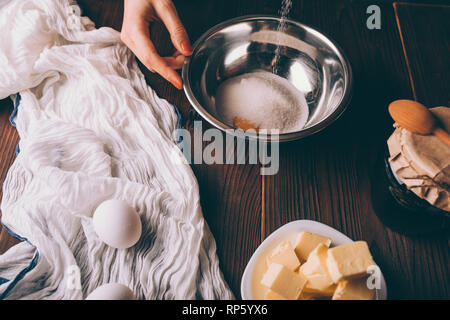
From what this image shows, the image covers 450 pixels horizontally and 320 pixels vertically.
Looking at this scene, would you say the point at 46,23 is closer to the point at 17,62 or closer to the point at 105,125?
the point at 17,62

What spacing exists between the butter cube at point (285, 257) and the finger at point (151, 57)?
35cm

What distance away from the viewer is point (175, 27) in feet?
2.16

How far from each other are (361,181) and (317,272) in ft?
Result: 0.71

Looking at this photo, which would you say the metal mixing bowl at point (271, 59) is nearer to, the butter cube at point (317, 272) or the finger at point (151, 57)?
the finger at point (151, 57)

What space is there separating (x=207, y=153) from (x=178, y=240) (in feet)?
0.56

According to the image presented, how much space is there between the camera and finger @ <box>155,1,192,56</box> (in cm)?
64

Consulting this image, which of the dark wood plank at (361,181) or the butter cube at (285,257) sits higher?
the dark wood plank at (361,181)

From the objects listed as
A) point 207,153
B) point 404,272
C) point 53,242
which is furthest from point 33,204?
point 404,272

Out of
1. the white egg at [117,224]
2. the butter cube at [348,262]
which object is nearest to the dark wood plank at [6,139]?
the white egg at [117,224]

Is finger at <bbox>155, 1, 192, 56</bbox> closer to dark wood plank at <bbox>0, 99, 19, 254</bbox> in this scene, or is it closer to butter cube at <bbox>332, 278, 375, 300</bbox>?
dark wood plank at <bbox>0, 99, 19, 254</bbox>

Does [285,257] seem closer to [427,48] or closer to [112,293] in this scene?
[112,293]

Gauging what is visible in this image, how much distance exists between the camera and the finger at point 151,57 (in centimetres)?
63

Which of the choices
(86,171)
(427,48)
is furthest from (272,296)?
(427,48)

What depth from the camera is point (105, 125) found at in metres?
0.67
